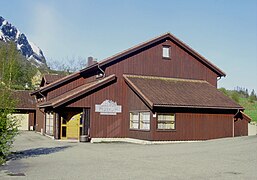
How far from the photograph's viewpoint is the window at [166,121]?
26422 millimetres

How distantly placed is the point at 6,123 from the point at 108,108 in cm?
1309

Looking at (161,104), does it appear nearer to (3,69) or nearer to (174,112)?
(174,112)

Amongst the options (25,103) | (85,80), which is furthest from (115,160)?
(25,103)

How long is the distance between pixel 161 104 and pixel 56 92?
12.0m

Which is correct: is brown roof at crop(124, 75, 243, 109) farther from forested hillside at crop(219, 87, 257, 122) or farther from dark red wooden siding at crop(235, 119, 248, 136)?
forested hillside at crop(219, 87, 257, 122)

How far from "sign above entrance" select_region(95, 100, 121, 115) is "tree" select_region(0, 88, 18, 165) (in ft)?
39.1

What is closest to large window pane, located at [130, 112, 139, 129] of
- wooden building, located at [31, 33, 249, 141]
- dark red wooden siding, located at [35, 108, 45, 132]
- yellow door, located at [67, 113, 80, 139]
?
wooden building, located at [31, 33, 249, 141]

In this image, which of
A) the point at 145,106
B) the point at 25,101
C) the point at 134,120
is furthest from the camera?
the point at 25,101

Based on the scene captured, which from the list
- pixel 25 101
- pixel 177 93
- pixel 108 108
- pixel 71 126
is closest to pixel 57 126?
pixel 71 126

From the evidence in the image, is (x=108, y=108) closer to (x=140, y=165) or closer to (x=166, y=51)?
(x=166, y=51)

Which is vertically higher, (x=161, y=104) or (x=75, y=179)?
(x=161, y=104)

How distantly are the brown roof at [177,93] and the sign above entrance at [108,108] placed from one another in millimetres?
1841

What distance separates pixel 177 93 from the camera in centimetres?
2872

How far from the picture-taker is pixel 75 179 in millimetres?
12078
